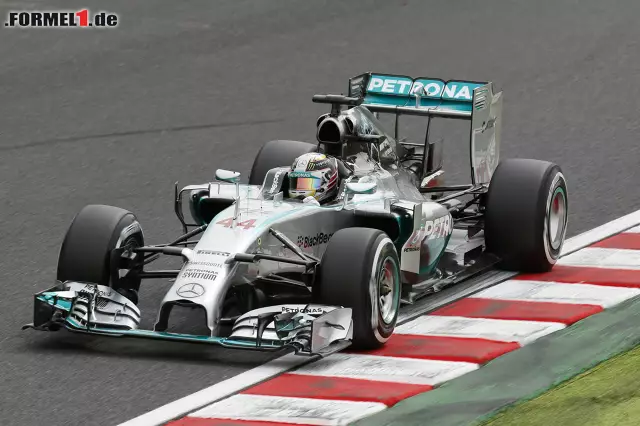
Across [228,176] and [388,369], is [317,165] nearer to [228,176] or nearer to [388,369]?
[228,176]

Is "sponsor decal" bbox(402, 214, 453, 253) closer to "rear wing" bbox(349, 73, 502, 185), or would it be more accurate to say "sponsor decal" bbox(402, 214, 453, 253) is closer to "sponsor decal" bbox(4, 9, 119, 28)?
"rear wing" bbox(349, 73, 502, 185)

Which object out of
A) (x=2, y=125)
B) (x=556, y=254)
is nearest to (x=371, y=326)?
(x=556, y=254)

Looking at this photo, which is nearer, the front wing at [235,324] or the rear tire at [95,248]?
the front wing at [235,324]

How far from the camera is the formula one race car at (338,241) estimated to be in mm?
9414

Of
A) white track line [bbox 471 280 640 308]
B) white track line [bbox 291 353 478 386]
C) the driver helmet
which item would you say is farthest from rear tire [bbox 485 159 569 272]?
white track line [bbox 291 353 478 386]

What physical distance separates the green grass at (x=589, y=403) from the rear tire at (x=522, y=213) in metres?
2.29

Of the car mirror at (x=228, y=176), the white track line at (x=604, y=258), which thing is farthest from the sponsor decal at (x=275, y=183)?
the white track line at (x=604, y=258)

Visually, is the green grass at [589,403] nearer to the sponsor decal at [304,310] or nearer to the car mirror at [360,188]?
the sponsor decal at [304,310]

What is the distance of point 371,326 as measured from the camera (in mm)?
9438

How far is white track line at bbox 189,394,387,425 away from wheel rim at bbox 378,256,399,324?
126 cm

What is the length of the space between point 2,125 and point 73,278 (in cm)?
707

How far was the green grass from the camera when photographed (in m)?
8.19

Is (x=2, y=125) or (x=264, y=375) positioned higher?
(x=2, y=125)

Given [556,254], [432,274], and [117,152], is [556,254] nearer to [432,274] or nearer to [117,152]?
[432,274]
